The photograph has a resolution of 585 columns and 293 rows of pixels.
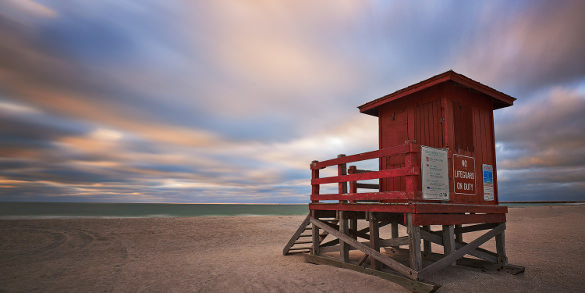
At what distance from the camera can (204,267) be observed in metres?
10.1

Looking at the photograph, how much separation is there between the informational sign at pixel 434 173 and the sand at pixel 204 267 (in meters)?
2.16

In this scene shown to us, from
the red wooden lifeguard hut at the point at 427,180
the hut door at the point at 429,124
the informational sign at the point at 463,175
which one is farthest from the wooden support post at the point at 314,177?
the informational sign at the point at 463,175

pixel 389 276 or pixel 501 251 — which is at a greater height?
pixel 501 251

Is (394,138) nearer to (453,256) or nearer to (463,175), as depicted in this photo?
(463,175)

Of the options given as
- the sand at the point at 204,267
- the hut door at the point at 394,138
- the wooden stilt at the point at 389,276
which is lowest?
the sand at the point at 204,267

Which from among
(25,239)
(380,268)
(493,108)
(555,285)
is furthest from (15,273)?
(493,108)

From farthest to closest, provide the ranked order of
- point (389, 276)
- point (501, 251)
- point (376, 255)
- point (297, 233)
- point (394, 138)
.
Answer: point (297, 233)
point (394, 138)
point (501, 251)
point (376, 255)
point (389, 276)

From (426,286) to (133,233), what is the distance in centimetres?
1808

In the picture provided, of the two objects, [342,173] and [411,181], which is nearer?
[411,181]

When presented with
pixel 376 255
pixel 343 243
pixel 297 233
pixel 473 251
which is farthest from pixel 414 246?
pixel 297 233

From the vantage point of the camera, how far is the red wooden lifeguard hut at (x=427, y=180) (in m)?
7.18

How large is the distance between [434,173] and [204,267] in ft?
24.8

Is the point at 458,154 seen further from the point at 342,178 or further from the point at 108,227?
the point at 108,227

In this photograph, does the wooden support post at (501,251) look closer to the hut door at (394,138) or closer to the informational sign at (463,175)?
the informational sign at (463,175)
